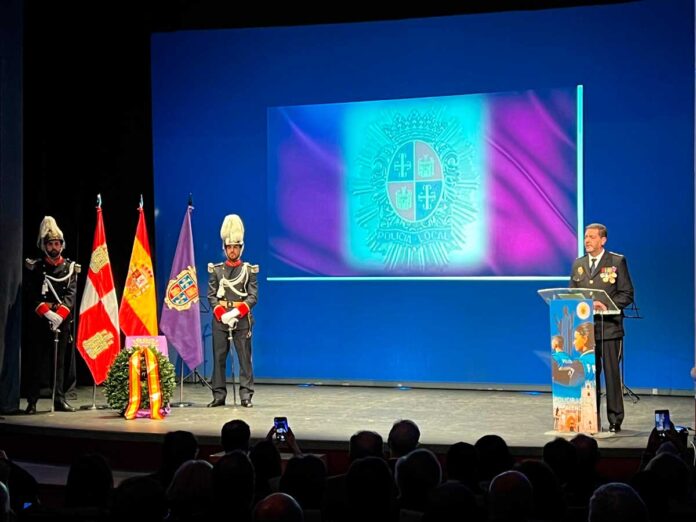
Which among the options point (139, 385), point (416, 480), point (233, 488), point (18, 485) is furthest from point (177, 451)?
point (139, 385)

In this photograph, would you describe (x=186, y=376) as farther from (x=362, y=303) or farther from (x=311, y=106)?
(x=311, y=106)

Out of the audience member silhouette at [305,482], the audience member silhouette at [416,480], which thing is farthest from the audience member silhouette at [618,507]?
the audience member silhouette at [305,482]

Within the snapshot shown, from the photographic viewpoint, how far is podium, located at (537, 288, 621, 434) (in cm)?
691

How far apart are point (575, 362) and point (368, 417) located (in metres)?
2.00

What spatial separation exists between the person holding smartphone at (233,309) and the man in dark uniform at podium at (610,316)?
3.07 meters

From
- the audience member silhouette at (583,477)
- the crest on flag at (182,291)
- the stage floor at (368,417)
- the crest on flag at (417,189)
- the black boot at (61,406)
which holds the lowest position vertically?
the stage floor at (368,417)

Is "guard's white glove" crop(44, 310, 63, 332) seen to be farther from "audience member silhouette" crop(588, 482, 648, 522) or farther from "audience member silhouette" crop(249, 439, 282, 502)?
"audience member silhouette" crop(588, 482, 648, 522)

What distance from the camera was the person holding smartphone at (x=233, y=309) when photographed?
908cm

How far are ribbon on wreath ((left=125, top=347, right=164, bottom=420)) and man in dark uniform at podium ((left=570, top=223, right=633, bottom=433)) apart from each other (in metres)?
3.38

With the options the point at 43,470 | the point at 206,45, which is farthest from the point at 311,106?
the point at 43,470

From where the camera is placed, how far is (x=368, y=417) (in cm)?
835

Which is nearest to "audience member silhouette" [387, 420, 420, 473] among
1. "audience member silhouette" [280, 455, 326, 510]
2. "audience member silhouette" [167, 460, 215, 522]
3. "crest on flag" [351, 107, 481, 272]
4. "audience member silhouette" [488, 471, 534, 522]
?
"audience member silhouette" [280, 455, 326, 510]

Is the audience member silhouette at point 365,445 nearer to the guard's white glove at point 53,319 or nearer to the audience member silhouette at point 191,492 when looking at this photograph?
the audience member silhouette at point 191,492

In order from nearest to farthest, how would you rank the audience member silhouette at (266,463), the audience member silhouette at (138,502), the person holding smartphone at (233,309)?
the audience member silhouette at (138,502), the audience member silhouette at (266,463), the person holding smartphone at (233,309)
